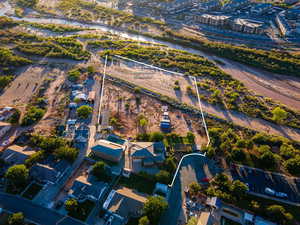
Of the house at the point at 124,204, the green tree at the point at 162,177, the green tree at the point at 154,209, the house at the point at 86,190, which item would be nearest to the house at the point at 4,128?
the house at the point at 86,190

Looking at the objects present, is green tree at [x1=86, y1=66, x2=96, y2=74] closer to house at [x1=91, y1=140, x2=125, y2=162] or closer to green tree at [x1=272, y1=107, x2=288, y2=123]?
house at [x1=91, y1=140, x2=125, y2=162]

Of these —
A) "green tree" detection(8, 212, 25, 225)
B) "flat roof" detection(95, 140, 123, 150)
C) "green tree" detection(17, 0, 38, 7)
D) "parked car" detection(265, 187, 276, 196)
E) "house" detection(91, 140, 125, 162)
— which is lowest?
"green tree" detection(8, 212, 25, 225)

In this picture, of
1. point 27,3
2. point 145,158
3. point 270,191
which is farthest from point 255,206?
point 27,3

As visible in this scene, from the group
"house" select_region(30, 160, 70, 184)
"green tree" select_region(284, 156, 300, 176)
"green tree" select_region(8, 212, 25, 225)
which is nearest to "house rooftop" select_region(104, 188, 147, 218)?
"house" select_region(30, 160, 70, 184)

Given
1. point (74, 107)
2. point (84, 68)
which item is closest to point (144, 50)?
point (84, 68)

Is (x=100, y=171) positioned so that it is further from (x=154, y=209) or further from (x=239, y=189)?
(x=239, y=189)

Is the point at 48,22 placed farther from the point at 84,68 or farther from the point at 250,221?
the point at 250,221
